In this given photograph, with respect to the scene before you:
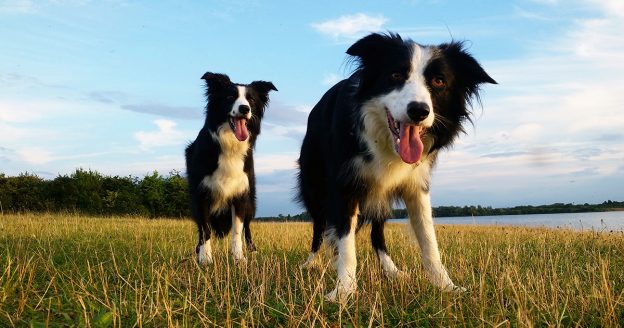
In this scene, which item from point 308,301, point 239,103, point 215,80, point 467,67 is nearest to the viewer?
point 308,301

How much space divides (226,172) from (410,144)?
13.4 feet

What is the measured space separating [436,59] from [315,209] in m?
2.60

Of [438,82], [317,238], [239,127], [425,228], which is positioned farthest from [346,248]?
[239,127]

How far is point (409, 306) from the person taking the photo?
147 inches

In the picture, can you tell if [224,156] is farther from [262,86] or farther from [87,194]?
[87,194]

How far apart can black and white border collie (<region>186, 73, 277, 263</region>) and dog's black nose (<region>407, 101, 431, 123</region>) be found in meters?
4.13

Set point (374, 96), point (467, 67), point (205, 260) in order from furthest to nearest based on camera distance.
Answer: point (205, 260), point (467, 67), point (374, 96)

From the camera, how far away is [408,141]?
4.00 meters

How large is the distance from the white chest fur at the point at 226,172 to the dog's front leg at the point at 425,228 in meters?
3.39

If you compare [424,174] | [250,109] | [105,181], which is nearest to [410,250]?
[424,174]

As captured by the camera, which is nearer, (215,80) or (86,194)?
(215,80)

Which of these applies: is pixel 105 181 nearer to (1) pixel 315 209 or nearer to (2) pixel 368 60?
(1) pixel 315 209

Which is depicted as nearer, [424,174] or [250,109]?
[424,174]

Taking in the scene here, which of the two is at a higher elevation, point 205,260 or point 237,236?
point 237,236
